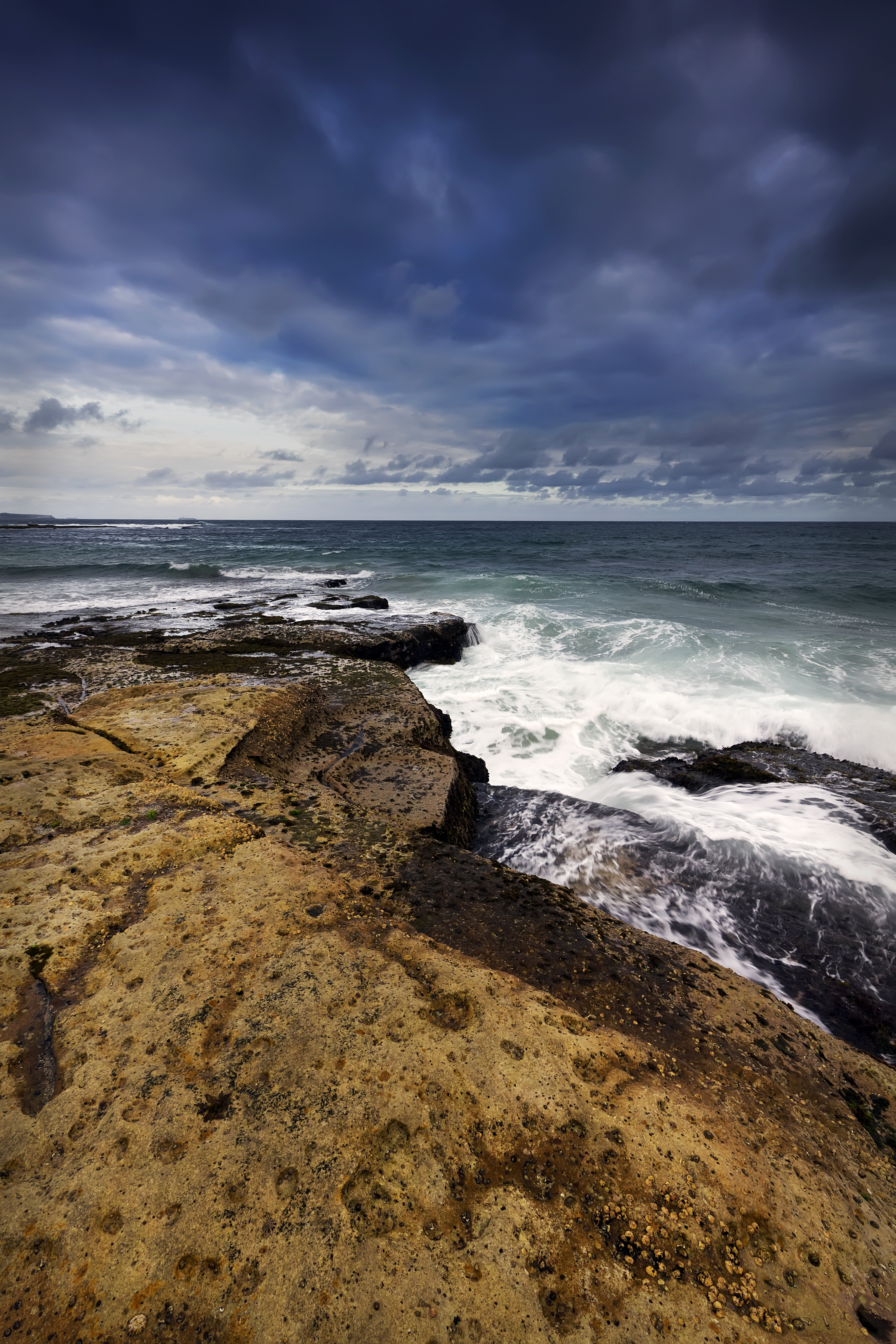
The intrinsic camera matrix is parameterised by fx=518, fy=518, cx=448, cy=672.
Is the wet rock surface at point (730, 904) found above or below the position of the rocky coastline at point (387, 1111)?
below

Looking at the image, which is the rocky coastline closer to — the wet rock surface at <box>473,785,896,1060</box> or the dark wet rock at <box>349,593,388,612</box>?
the wet rock surface at <box>473,785,896,1060</box>

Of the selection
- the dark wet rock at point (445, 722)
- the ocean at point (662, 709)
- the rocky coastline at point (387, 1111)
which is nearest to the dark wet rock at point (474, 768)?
the ocean at point (662, 709)

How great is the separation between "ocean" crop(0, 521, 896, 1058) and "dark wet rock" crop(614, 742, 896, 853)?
0.75 feet

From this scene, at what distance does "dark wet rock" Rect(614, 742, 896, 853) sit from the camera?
6.93m

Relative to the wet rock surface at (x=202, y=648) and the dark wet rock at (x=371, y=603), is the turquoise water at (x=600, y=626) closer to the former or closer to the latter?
the wet rock surface at (x=202, y=648)

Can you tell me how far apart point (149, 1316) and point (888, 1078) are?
3.20m

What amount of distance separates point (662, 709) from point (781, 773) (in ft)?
10.6

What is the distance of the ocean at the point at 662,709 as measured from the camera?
4.65 m

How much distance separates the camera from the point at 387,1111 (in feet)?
6.61

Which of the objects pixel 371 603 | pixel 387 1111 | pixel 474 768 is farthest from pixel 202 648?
pixel 387 1111

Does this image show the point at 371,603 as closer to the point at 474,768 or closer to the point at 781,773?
the point at 474,768

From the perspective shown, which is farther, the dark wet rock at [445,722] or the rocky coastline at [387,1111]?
the dark wet rock at [445,722]

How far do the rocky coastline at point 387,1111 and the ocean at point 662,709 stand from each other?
1.83 metres

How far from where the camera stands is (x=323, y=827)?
3924 mm
